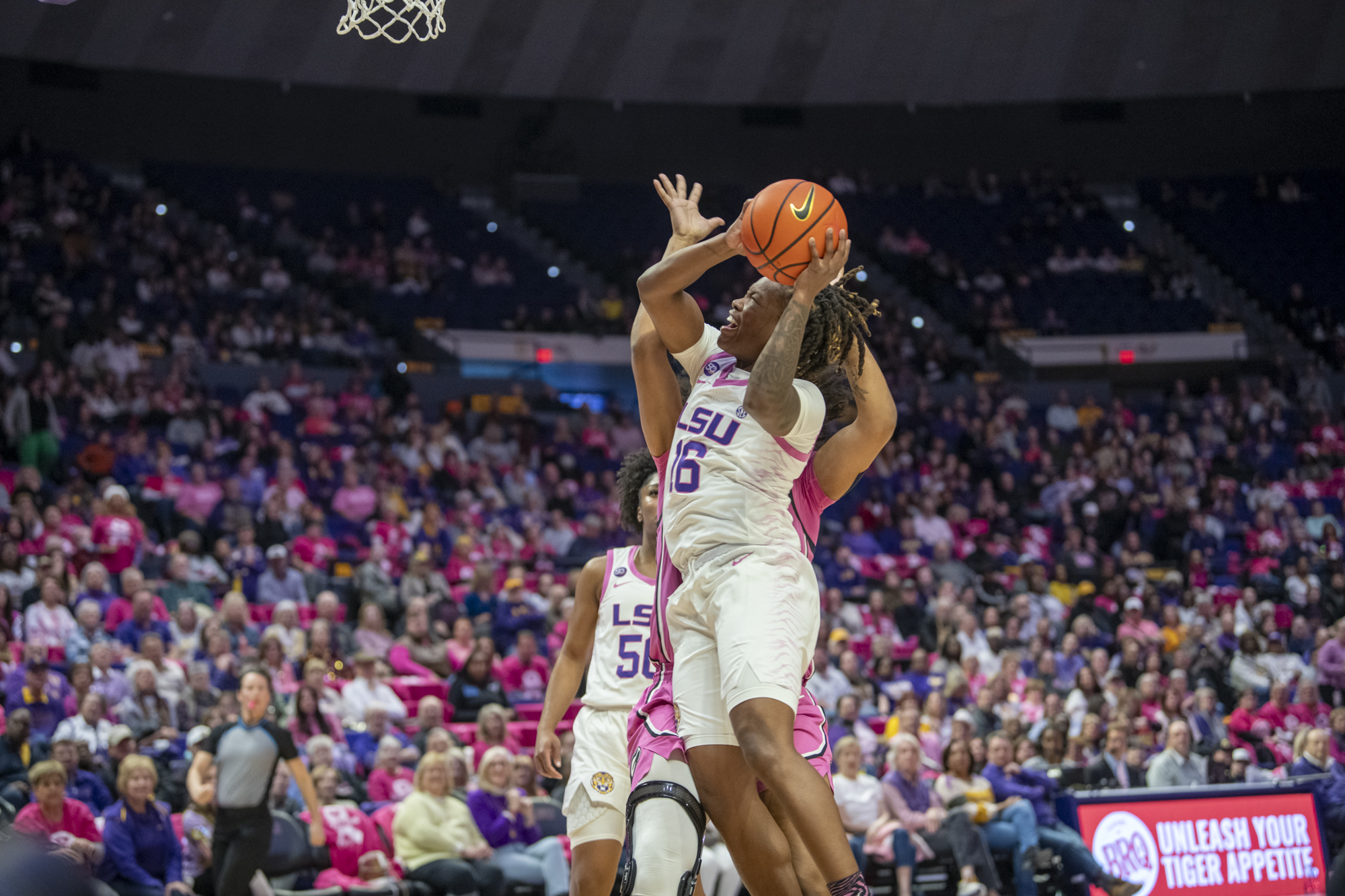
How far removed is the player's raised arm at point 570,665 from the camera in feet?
17.0

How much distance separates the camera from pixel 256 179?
76.5 feet

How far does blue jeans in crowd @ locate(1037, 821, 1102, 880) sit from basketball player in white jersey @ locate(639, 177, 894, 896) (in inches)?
224

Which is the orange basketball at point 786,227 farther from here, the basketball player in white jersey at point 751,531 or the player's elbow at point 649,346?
the player's elbow at point 649,346

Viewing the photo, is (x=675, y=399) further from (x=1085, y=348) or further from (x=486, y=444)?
(x=1085, y=348)

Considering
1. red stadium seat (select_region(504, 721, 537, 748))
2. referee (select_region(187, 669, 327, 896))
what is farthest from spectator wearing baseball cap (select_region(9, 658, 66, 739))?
red stadium seat (select_region(504, 721, 537, 748))

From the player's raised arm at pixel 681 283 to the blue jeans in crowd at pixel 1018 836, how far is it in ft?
21.0

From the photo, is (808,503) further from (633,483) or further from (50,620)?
(50,620)

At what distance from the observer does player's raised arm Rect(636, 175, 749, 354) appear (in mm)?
4082

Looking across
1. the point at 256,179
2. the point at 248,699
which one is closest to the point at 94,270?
the point at 256,179

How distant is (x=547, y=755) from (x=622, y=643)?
2.07 ft

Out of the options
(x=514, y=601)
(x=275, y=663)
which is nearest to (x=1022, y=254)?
(x=514, y=601)

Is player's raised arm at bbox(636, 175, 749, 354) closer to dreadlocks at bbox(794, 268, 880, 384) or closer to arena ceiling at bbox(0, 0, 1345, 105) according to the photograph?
dreadlocks at bbox(794, 268, 880, 384)

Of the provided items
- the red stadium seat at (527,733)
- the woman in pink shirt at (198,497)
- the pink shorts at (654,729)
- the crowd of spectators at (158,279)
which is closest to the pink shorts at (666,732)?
the pink shorts at (654,729)

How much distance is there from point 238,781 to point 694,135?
20.1 meters
